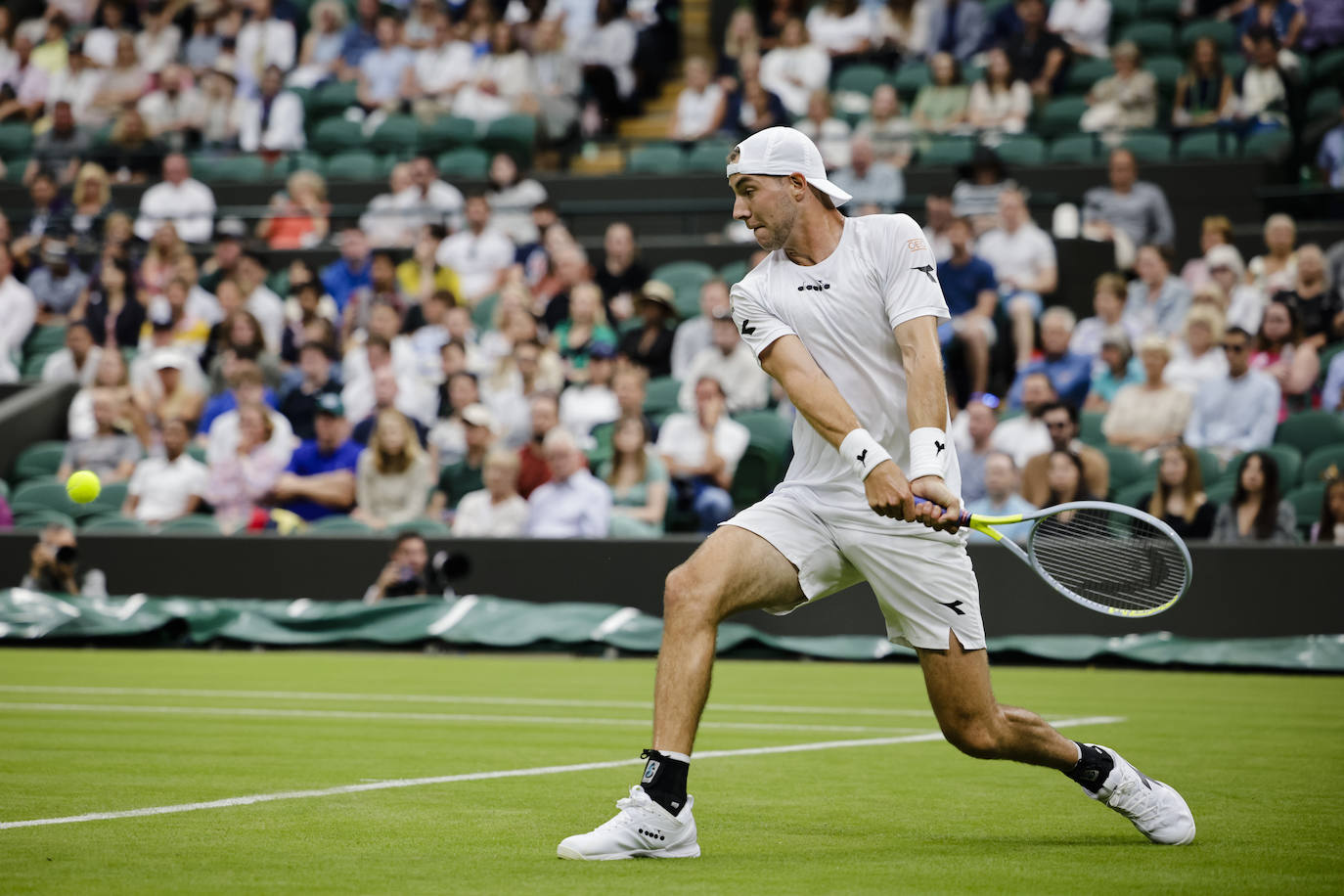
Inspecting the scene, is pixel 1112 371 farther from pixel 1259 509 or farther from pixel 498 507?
pixel 498 507

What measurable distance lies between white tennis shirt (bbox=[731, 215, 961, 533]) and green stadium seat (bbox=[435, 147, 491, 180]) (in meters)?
14.8

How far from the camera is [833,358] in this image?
5340 millimetres

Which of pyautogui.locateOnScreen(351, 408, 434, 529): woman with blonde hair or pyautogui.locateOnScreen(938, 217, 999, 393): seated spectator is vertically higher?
pyautogui.locateOnScreen(938, 217, 999, 393): seated spectator

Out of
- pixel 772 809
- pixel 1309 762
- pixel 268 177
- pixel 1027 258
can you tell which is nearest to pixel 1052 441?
pixel 1027 258

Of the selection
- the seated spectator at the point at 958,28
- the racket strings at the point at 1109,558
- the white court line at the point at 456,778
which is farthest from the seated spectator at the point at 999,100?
the racket strings at the point at 1109,558

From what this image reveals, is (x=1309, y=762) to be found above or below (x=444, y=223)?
below

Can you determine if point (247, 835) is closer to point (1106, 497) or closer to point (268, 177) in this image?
point (1106, 497)

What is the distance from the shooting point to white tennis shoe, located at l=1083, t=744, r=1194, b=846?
203 inches

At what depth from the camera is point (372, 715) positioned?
8.80 m

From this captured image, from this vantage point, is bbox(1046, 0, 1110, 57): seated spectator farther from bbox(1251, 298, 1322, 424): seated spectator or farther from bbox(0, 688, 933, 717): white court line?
bbox(0, 688, 933, 717): white court line

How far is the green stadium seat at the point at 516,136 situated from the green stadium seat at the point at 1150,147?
21.7ft

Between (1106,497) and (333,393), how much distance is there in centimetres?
693

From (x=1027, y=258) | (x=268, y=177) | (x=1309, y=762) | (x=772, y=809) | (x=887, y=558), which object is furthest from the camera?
(x=268, y=177)

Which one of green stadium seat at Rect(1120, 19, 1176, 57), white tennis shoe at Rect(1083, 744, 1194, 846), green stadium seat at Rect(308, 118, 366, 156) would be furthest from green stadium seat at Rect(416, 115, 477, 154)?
white tennis shoe at Rect(1083, 744, 1194, 846)
